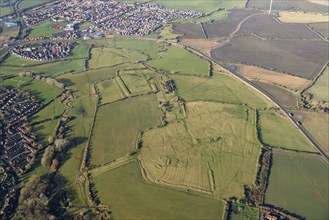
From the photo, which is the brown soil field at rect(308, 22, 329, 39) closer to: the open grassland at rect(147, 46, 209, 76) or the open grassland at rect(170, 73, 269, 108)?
the open grassland at rect(147, 46, 209, 76)

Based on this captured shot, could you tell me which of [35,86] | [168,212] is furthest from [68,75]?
[168,212]

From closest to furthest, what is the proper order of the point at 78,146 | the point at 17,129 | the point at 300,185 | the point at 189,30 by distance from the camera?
the point at 300,185
the point at 78,146
the point at 17,129
the point at 189,30

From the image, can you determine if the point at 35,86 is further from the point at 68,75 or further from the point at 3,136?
the point at 3,136

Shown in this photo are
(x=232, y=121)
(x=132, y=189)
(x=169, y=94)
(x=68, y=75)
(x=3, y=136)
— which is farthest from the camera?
(x=68, y=75)

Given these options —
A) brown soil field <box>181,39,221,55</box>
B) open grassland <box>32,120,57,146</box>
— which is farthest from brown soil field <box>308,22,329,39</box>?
open grassland <box>32,120,57,146</box>

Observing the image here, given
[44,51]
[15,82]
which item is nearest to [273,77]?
[15,82]

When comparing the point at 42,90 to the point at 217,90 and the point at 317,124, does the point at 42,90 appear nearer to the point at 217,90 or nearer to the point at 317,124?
the point at 217,90
